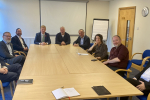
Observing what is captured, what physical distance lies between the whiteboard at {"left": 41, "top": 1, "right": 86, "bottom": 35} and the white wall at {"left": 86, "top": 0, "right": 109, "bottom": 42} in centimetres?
26

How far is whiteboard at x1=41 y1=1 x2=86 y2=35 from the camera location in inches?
255

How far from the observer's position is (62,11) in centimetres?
661

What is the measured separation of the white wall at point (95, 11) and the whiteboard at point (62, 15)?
26 cm

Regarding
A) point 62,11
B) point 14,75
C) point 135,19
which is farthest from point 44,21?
point 14,75

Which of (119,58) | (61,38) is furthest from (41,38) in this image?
A: (119,58)

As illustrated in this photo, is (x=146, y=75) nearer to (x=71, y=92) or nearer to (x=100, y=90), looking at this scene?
(x=100, y=90)

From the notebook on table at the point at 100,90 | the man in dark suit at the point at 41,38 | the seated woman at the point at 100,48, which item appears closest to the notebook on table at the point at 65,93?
the notebook on table at the point at 100,90

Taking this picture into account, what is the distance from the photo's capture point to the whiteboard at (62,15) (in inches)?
255

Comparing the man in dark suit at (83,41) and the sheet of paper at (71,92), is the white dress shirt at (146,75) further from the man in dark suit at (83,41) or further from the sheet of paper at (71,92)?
the man in dark suit at (83,41)

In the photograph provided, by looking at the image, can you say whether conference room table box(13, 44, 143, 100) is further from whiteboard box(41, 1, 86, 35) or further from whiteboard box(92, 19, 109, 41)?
whiteboard box(92, 19, 109, 41)

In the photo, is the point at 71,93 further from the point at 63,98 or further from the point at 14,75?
the point at 14,75

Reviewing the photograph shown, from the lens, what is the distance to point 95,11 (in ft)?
22.9

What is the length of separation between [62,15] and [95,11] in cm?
168

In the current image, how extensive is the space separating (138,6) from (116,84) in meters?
4.15
